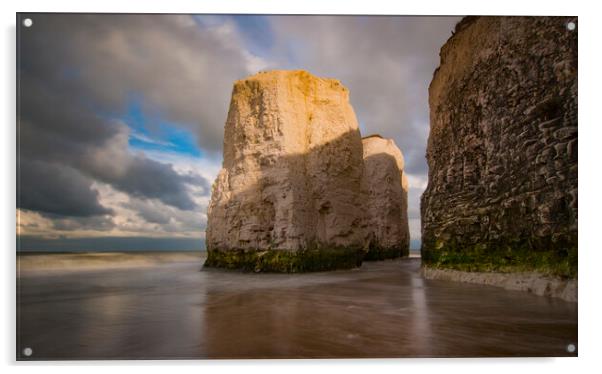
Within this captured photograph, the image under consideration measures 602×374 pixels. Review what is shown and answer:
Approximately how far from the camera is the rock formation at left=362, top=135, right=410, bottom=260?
24.5 m

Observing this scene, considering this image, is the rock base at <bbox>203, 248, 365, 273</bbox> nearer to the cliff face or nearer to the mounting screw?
the cliff face

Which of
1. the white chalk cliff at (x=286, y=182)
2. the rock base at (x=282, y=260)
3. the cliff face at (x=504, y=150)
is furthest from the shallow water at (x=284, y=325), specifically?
the white chalk cliff at (x=286, y=182)

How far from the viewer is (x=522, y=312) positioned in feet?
16.0

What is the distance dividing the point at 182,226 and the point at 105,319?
1.63 m

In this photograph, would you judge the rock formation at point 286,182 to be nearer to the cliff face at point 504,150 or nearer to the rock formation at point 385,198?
the cliff face at point 504,150

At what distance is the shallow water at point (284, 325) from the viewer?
4023mm

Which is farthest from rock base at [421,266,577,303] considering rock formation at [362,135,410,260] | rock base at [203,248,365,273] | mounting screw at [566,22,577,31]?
rock formation at [362,135,410,260]

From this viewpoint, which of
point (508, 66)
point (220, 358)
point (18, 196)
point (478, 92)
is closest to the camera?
point (220, 358)

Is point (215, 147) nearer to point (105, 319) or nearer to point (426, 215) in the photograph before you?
point (105, 319)

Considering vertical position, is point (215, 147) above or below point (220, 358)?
above

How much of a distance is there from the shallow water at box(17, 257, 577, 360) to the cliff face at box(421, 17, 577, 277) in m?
1.19

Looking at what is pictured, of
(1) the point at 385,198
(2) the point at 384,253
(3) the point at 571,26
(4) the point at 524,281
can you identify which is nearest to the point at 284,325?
(4) the point at 524,281

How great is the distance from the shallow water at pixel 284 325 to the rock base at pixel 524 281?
0.19m

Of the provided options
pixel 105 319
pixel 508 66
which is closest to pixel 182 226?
pixel 105 319
